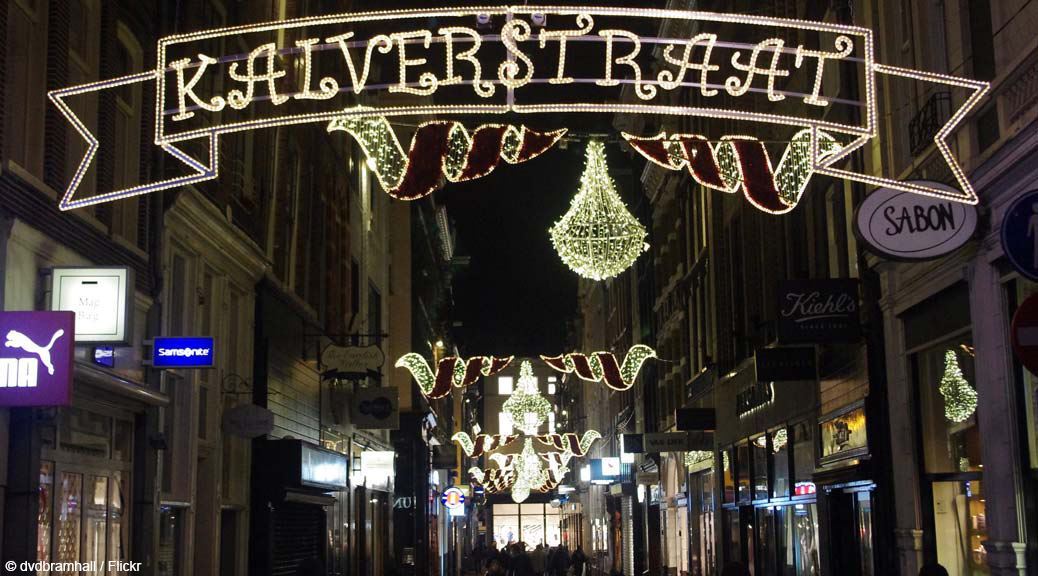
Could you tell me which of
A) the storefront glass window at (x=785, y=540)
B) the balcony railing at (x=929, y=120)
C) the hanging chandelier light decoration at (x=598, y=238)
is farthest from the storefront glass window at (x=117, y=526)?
the storefront glass window at (x=785, y=540)

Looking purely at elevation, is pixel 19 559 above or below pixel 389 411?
below

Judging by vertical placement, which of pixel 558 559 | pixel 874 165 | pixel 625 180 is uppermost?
pixel 625 180

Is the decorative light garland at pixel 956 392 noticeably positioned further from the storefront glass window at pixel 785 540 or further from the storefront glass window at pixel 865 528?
the storefront glass window at pixel 785 540

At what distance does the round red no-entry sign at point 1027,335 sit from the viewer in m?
8.27

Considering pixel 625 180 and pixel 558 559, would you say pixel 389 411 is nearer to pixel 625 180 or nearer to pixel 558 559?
pixel 558 559

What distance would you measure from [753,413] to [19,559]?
17.8 metres

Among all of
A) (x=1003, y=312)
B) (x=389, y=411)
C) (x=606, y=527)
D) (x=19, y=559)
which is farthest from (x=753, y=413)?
(x=606, y=527)

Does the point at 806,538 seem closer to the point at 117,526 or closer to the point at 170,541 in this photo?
the point at 170,541

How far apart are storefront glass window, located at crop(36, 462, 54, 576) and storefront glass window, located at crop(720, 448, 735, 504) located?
19052 mm

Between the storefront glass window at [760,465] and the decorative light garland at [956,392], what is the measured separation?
10.5 meters

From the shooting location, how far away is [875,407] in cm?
1727

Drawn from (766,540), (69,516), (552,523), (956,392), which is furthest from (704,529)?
(552,523)

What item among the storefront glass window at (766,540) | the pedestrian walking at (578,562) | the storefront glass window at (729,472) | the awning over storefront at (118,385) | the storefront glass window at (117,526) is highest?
the awning over storefront at (118,385)

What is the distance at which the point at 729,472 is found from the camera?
2944cm
